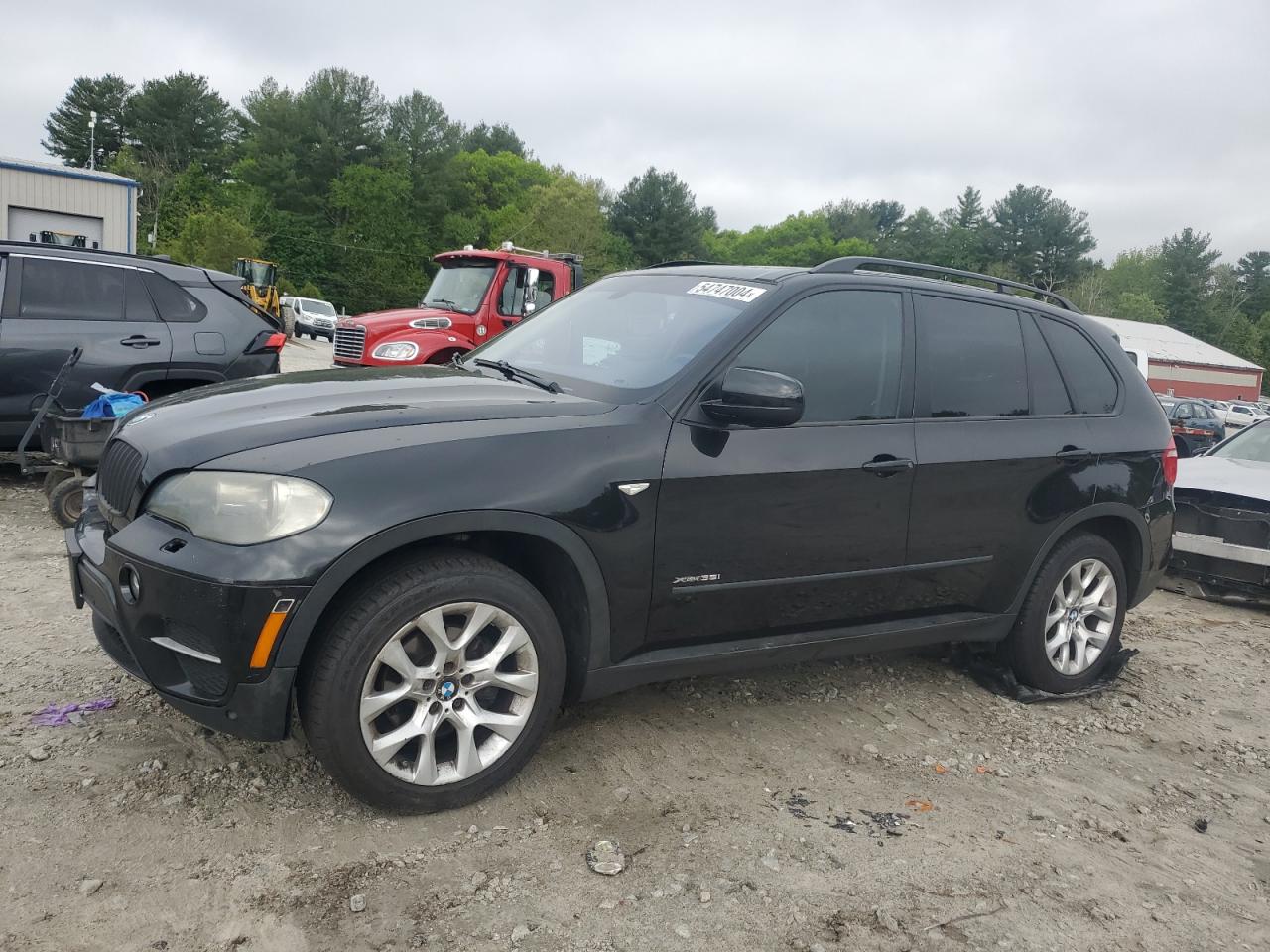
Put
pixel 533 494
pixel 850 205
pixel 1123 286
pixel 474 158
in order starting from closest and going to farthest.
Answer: pixel 533 494, pixel 474 158, pixel 850 205, pixel 1123 286

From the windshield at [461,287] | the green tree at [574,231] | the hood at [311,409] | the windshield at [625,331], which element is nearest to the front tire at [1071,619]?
the windshield at [625,331]

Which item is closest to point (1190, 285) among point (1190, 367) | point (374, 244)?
point (1190, 367)

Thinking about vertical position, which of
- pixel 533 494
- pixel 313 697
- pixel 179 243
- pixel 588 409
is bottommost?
pixel 313 697

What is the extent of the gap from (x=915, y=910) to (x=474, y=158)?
83610 mm

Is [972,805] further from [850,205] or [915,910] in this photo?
[850,205]

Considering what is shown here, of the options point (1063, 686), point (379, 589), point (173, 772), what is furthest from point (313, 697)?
point (1063, 686)

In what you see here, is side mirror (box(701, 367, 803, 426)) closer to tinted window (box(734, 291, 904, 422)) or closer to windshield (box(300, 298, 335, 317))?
tinted window (box(734, 291, 904, 422))

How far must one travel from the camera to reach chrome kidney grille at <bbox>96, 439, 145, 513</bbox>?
3205 millimetres

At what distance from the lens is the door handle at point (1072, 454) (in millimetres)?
4492

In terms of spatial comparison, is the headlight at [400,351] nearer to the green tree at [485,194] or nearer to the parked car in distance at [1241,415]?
the parked car in distance at [1241,415]

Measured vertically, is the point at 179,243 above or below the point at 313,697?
above

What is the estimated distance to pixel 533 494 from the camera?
10.4ft

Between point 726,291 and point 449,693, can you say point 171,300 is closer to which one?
point 726,291

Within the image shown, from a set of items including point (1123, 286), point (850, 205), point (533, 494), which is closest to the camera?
point (533, 494)
